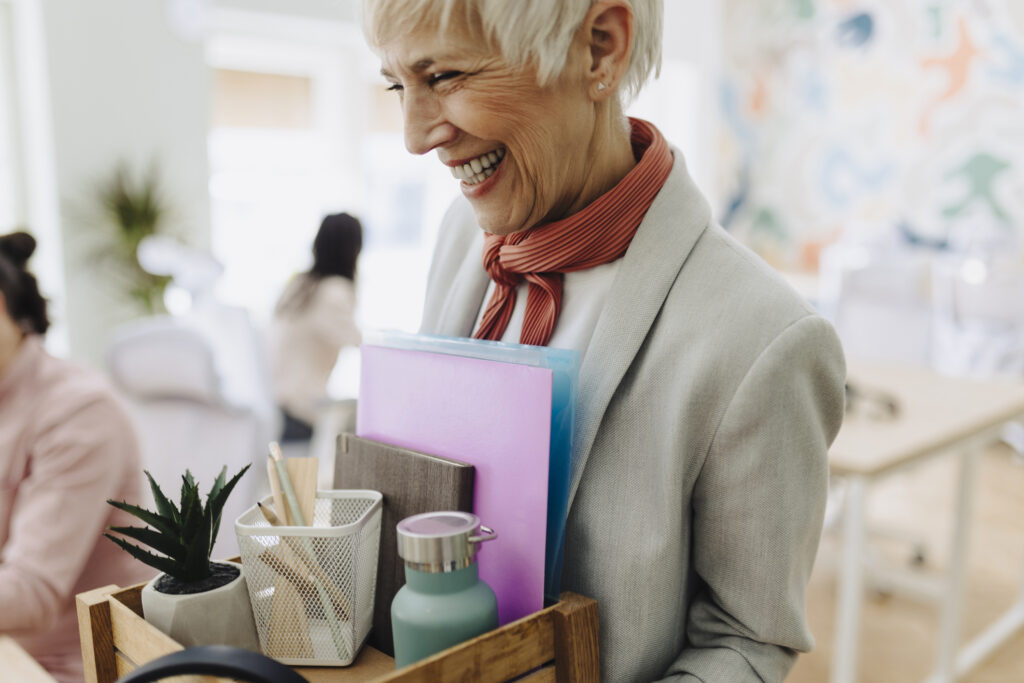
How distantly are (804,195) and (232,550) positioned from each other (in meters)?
5.28

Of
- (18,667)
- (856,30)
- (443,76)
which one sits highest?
(856,30)

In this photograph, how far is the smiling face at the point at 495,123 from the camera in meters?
0.71

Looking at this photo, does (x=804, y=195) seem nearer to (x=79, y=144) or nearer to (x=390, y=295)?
(x=390, y=295)

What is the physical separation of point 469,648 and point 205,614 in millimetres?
216

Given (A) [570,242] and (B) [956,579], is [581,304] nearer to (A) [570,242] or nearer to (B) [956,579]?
(A) [570,242]

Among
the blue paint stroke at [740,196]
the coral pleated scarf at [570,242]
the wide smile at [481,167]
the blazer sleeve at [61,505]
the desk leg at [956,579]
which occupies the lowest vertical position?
the desk leg at [956,579]

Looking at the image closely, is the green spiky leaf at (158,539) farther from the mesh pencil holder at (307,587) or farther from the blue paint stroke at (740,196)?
the blue paint stroke at (740,196)

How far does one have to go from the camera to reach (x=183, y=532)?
66 centimetres

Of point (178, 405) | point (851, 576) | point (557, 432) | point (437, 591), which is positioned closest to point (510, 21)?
point (557, 432)

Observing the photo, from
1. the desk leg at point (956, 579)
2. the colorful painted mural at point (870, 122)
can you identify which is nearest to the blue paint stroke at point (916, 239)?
the colorful painted mural at point (870, 122)

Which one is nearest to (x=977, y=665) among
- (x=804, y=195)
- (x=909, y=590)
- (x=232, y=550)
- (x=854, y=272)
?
(x=909, y=590)

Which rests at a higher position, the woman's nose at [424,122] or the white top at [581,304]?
the woman's nose at [424,122]

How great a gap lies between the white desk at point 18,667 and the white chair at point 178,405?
660 millimetres

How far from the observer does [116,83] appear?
406 cm
